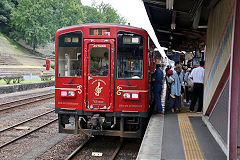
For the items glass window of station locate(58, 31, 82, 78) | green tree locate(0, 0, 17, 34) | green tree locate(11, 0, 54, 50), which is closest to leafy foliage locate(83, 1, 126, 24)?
green tree locate(11, 0, 54, 50)

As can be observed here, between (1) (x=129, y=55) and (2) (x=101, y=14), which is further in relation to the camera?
(2) (x=101, y=14)

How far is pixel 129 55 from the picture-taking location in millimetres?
6398

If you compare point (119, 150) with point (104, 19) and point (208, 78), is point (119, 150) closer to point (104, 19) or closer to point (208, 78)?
point (208, 78)

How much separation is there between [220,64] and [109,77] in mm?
2538

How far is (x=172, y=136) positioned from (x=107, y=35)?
111 inches

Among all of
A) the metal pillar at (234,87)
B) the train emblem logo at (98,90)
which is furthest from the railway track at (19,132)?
the metal pillar at (234,87)

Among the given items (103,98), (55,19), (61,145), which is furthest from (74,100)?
(55,19)

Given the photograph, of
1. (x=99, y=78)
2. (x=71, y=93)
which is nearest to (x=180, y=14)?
(x=99, y=78)

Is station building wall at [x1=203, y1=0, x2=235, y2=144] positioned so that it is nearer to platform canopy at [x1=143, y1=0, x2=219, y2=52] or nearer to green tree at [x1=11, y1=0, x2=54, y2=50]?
platform canopy at [x1=143, y1=0, x2=219, y2=52]

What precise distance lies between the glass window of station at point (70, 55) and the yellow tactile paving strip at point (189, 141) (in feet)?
9.56

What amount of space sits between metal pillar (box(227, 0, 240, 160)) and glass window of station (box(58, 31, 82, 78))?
376 cm

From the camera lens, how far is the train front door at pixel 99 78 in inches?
251

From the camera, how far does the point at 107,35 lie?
20.9ft

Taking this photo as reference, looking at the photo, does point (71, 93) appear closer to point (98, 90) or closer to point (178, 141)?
point (98, 90)
